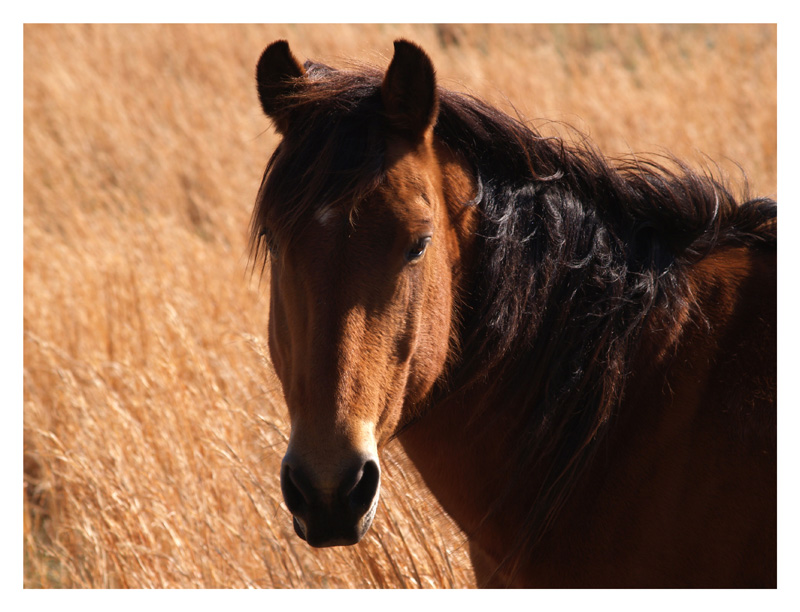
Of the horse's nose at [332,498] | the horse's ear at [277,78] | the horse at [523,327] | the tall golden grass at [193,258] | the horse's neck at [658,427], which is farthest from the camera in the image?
the tall golden grass at [193,258]

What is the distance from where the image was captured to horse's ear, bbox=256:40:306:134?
1.85 metres

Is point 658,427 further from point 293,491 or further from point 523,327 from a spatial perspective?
point 293,491

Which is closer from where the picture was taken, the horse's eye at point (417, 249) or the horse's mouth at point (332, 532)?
the horse's mouth at point (332, 532)

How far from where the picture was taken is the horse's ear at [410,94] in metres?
1.72

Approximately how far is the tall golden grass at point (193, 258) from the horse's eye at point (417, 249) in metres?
0.72

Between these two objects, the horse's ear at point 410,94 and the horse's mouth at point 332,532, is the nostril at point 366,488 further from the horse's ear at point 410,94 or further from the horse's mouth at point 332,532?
the horse's ear at point 410,94

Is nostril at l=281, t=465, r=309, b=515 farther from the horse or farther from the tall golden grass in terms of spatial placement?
the tall golden grass

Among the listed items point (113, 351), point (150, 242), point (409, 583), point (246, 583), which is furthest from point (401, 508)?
point (150, 242)

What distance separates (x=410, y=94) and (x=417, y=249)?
0.42 metres

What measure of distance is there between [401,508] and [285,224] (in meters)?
1.38

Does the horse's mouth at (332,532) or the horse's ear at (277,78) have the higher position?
the horse's ear at (277,78)

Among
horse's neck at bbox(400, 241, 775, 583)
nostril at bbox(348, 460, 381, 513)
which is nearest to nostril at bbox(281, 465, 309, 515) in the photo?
nostril at bbox(348, 460, 381, 513)

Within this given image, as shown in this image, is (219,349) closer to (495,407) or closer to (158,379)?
(158,379)

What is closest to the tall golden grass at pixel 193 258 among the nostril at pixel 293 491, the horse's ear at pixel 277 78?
the horse's ear at pixel 277 78
